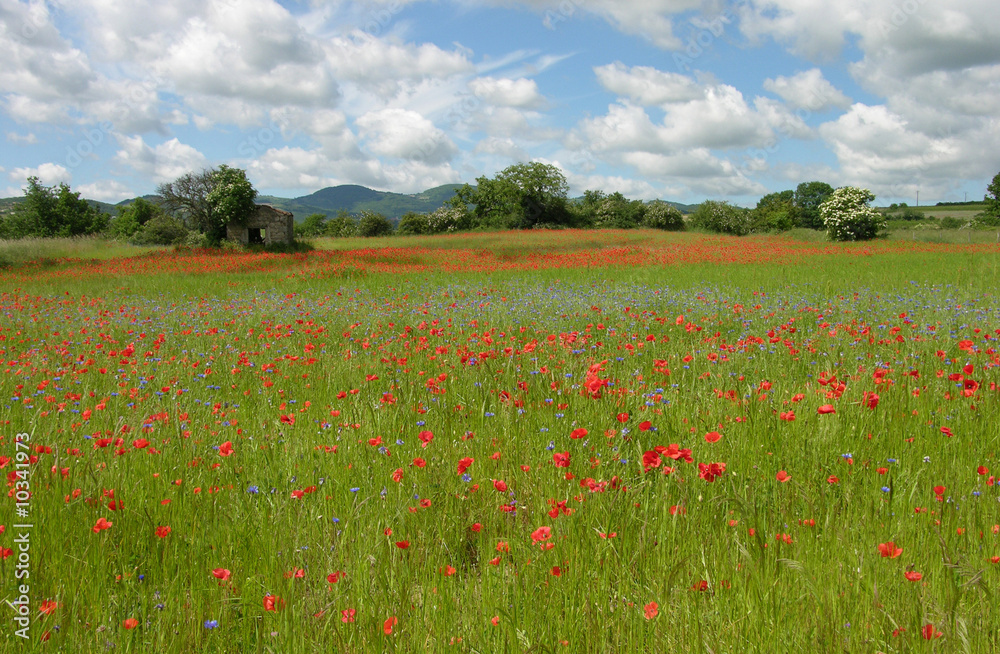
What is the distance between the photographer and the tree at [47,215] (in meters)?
66.9

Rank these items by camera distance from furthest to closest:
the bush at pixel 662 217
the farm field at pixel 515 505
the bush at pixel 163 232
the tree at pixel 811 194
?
1. the tree at pixel 811 194
2. the bush at pixel 662 217
3. the bush at pixel 163 232
4. the farm field at pixel 515 505

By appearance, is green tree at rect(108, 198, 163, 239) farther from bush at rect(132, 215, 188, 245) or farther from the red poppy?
the red poppy

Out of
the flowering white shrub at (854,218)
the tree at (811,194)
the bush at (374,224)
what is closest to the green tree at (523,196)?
the bush at (374,224)

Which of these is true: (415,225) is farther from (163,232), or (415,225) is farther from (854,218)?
(854,218)

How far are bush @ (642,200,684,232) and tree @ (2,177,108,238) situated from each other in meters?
69.2

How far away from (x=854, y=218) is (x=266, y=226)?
39.8 meters

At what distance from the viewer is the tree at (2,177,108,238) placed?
Answer: 6694 centimetres

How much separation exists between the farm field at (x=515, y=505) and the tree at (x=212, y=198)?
2868 centimetres

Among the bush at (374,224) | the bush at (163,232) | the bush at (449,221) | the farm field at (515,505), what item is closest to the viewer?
the farm field at (515,505)

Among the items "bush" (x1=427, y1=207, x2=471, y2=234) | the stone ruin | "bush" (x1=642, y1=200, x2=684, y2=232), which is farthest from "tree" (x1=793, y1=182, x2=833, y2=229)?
the stone ruin

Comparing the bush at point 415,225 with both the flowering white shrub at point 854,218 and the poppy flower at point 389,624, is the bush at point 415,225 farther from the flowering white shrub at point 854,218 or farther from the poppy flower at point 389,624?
the poppy flower at point 389,624

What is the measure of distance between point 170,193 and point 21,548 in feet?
125

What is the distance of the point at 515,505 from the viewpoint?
239cm

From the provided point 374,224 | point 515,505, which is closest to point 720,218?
point 374,224
